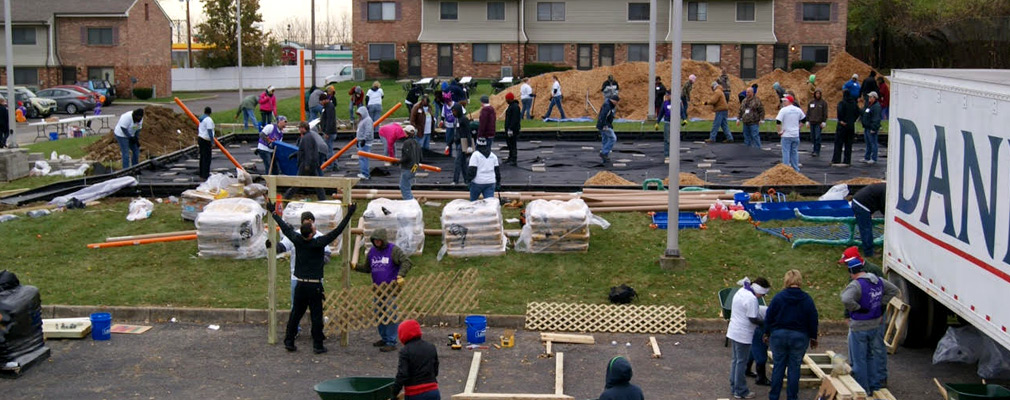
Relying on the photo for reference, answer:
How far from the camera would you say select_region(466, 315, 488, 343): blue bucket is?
14195 millimetres

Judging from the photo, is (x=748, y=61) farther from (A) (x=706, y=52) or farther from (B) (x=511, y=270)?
(B) (x=511, y=270)

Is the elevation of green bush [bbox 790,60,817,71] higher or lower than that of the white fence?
higher

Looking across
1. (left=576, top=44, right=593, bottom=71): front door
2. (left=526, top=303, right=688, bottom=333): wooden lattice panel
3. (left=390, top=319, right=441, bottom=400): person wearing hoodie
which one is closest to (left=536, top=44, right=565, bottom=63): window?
(left=576, top=44, right=593, bottom=71): front door

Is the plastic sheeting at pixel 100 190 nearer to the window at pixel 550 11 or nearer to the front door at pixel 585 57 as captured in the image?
the window at pixel 550 11

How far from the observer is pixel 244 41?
66.7 m

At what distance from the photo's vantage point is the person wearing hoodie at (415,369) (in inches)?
407

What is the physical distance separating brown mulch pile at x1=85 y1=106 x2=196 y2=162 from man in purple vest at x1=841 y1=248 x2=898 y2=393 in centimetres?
1997

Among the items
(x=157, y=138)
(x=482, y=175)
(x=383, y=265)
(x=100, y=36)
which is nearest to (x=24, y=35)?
(x=100, y=36)

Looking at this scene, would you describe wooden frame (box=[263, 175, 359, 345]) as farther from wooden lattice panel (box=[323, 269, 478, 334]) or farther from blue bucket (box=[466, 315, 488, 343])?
blue bucket (box=[466, 315, 488, 343])

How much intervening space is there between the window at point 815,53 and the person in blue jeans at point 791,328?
49.5 metres

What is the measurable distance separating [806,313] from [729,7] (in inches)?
1902

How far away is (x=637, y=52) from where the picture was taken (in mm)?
58500

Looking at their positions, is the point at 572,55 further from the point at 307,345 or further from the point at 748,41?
the point at 307,345

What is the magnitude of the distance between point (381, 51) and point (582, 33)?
1080 cm
